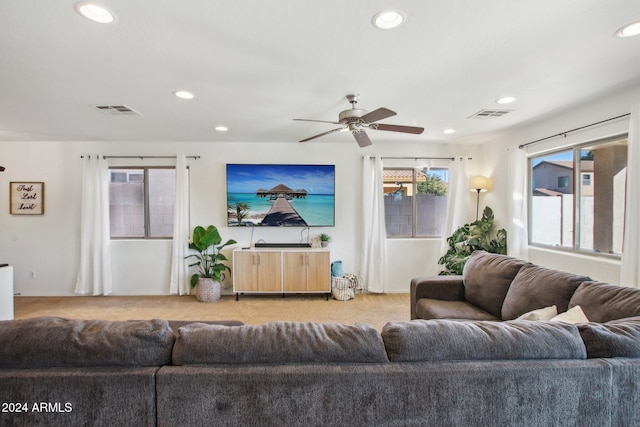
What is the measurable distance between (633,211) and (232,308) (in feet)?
14.3

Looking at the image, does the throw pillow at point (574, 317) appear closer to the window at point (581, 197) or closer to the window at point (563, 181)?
the window at point (581, 197)

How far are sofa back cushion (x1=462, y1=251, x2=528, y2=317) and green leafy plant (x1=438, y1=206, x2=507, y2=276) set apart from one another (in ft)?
4.27

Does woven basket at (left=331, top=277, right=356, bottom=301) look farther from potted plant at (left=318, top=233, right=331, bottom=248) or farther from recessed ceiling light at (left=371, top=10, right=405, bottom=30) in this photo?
recessed ceiling light at (left=371, top=10, right=405, bottom=30)

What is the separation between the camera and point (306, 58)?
2018 mm

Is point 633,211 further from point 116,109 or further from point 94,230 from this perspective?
point 94,230

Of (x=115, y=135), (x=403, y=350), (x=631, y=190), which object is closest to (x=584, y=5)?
(x=631, y=190)

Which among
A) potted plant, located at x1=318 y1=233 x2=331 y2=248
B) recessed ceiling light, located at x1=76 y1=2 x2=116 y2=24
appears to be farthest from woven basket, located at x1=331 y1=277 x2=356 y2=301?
recessed ceiling light, located at x1=76 y1=2 x2=116 y2=24

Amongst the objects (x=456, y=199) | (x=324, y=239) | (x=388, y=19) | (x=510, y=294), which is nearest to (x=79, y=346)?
(x=388, y=19)

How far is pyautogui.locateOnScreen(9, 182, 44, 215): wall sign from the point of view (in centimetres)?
443

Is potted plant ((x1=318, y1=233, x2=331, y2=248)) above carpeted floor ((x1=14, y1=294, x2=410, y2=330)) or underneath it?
above

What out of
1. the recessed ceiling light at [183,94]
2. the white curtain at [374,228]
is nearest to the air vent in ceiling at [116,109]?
the recessed ceiling light at [183,94]

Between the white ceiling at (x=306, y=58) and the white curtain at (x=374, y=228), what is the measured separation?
1342 mm

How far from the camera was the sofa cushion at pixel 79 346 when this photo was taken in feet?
3.20

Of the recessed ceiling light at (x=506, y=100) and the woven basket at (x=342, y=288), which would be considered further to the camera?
the woven basket at (x=342, y=288)
